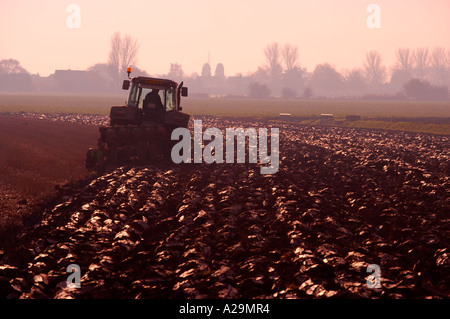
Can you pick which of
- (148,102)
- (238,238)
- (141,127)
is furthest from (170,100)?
(238,238)

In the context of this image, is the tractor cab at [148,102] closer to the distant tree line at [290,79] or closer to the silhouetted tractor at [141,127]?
the silhouetted tractor at [141,127]

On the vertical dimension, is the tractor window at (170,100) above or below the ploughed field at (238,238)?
above

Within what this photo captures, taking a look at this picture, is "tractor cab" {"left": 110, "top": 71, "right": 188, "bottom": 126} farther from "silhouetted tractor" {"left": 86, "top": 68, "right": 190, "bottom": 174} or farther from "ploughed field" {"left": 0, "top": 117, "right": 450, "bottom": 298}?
"ploughed field" {"left": 0, "top": 117, "right": 450, "bottom": 298}

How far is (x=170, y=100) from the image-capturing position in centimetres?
1758

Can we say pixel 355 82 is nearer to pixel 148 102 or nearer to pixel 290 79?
pixel 290 79

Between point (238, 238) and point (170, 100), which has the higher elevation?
point (170, 100)

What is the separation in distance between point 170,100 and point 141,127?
2284mm

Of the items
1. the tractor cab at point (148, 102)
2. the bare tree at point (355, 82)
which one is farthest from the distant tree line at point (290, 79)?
the tractor cab at point (148, 102)

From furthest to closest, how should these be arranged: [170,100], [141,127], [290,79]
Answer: [290,79] < [170,100] < [141,127]

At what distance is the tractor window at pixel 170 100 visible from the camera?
1748 cm

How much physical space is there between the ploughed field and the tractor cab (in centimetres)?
361

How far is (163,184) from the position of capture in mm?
12500

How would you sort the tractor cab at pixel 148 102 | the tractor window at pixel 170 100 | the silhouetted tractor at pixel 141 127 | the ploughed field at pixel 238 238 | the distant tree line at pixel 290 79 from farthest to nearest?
the distant tree line at pixel 290 79 < the tractor window at pixel 170 100 < the tractor cab at pixel 148 102 < the silhouetted tractor at pixel 141 127 < the ploughed field at pixel 238 238
